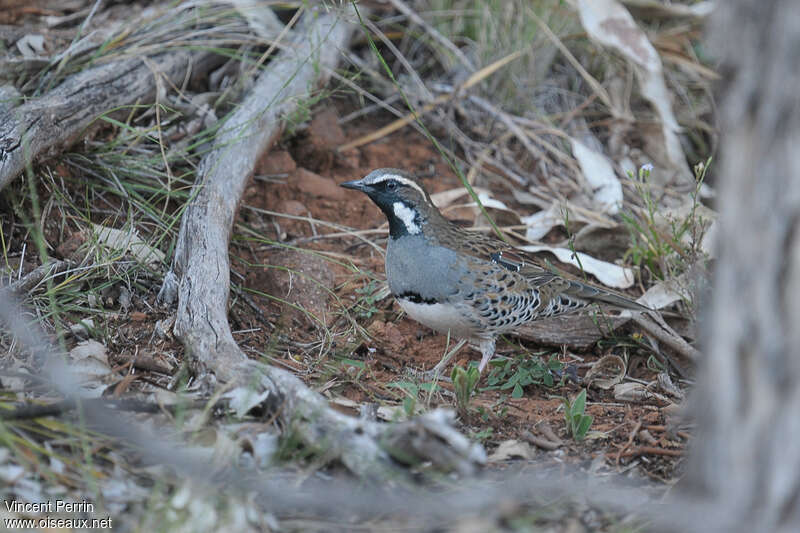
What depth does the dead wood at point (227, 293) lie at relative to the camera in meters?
3.22

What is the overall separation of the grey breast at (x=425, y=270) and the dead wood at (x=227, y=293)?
97cm

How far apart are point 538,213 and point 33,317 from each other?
3.75m

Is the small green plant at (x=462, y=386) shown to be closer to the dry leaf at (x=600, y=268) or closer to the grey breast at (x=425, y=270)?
the grey breast at (x=425, y=270)

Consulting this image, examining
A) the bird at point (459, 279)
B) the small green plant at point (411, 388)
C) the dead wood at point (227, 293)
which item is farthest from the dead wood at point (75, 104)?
the small green plant at point (411, 388)

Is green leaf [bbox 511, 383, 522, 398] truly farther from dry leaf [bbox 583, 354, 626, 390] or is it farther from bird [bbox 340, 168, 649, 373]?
dry leaf [bbox 583, 354, 626, 390]

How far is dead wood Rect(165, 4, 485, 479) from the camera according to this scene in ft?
10.6

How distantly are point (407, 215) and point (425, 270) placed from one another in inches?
16.3

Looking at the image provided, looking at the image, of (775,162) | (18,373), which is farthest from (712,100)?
(18,373)

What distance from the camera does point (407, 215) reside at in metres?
5.03

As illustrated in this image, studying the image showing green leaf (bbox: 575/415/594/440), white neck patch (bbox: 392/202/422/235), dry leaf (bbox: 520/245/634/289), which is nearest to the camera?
green leaf (bbox: 575/415/594/440)

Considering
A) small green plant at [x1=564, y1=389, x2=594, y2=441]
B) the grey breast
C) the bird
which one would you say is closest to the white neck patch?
the bird

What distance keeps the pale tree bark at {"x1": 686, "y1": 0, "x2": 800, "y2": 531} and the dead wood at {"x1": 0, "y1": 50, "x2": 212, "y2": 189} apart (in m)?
3.38

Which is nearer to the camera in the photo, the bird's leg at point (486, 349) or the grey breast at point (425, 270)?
the grey breast at point (425, 270)

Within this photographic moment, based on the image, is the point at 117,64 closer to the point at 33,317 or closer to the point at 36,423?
the point at 33,317
